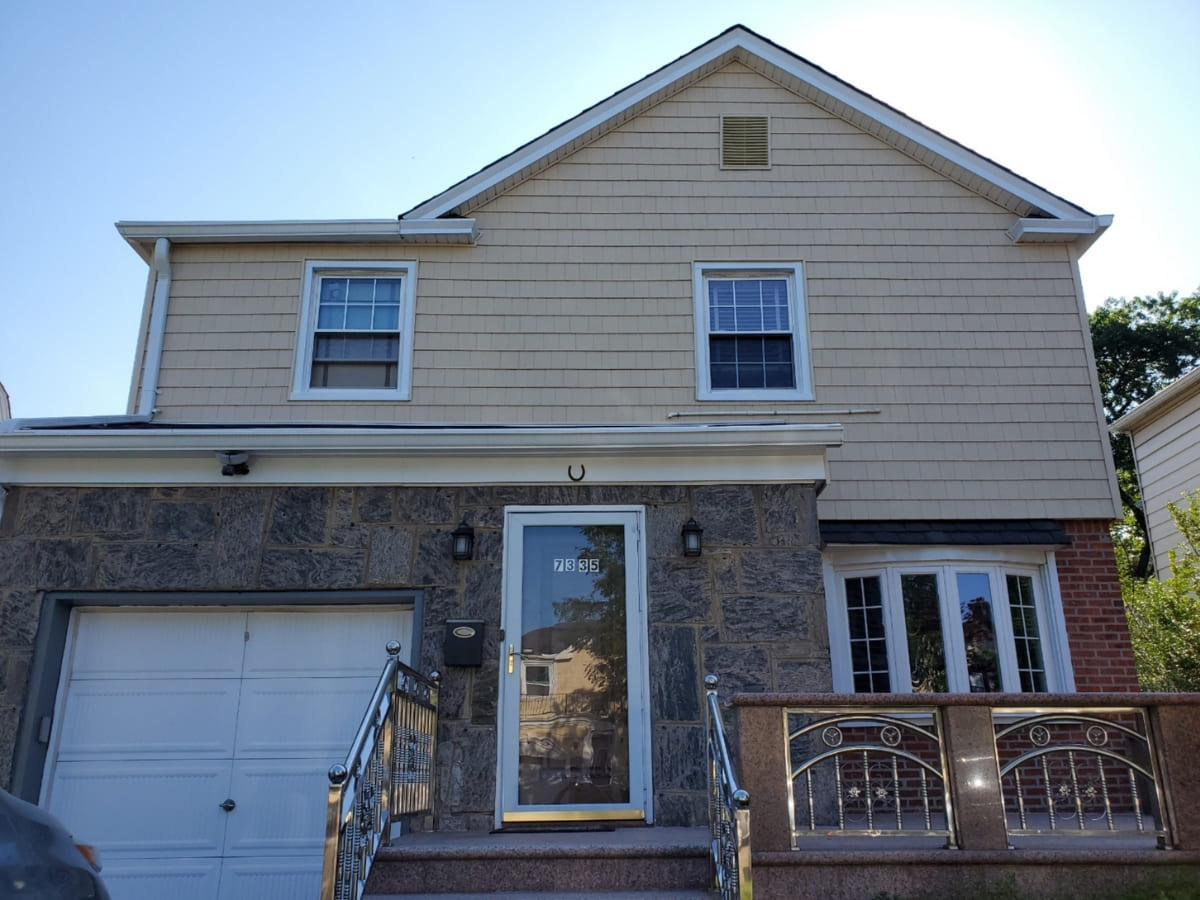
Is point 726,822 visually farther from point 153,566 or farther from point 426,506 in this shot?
point 153,566

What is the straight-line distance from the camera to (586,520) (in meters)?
7.15

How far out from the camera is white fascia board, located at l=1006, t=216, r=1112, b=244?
953cm

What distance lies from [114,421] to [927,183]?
7.80 m

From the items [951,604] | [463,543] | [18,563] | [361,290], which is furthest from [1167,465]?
[18,563]

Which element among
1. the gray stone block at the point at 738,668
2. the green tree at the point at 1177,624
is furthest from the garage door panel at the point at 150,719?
the green tree at the point at 1177,624

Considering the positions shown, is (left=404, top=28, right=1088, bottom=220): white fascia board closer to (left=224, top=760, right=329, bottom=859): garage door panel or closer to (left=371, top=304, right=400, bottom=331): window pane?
(left=371, top=304, right=400, bottom=331): window pane

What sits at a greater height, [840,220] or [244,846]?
[840,220]

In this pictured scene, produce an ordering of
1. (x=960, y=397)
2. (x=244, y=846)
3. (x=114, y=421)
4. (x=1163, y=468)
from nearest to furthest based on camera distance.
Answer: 1. (x=244, y=846)
2. (x=114, y=421)
3. (x=960, y=397)
4. (x=1163, y=468)

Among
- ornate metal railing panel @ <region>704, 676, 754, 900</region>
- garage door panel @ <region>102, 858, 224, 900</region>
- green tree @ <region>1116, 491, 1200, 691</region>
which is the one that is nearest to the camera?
ornate metal railing panel @ <region>704, 676, 754, 900</region>

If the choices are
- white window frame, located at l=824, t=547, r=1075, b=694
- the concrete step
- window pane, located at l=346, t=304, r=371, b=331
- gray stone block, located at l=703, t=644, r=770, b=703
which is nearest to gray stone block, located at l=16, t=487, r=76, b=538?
window pane, located at l=346, t=304, r=371, b=331

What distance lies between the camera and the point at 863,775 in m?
7.10

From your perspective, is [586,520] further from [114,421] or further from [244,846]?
[114,421]

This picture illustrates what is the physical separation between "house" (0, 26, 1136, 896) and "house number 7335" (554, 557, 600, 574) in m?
0.03

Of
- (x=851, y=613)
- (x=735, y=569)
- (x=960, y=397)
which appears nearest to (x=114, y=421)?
(x=735, y=569)
